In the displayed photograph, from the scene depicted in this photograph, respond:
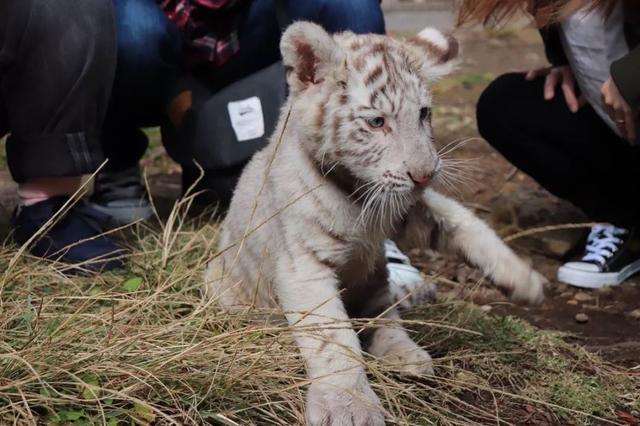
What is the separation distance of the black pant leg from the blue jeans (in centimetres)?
33

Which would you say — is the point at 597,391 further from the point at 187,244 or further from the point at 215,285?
the point at 187,244

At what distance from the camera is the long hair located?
123 inches

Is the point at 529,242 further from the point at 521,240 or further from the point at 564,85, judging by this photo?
the point at 564,85

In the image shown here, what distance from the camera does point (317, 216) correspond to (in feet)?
7.97

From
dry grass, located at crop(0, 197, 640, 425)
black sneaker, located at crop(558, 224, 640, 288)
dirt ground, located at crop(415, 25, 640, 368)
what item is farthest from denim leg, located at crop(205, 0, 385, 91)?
black sneaker, located at crop(558, 224, 640, 288)

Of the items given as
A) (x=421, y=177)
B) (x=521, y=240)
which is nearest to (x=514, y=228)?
(x=521, y=240)

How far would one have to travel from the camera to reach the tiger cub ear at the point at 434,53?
249cm

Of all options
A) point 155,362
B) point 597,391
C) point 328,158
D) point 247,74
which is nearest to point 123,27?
point 247,74

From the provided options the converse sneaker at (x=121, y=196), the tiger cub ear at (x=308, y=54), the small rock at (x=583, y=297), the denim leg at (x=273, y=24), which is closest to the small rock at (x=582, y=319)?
the small rock at (x=583, y=297)

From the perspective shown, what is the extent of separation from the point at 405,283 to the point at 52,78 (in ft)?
4.06

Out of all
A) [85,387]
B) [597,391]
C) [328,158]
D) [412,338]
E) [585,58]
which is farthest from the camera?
[585,58]

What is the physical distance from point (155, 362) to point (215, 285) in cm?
57

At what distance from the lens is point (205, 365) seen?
233 centimetres

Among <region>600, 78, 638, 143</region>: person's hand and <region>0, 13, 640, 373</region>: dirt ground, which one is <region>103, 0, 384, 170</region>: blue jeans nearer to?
<region>0, 13, 640, 373</region>: dirt ground
